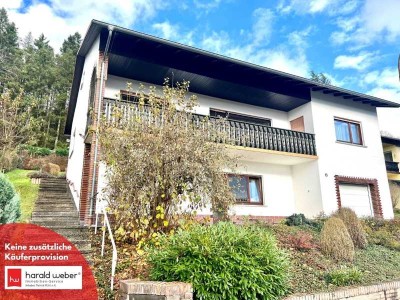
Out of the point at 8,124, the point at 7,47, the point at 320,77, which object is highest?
the point at 7,47

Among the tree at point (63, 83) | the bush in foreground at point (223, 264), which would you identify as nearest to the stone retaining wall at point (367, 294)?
the bush in foreground at point (223, 264)

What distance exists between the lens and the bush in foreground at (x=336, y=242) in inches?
351

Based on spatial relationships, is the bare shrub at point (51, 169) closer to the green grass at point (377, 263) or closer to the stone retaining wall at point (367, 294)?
the green grass at point (377, 263)

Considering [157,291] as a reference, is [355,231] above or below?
above

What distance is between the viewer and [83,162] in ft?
37.9

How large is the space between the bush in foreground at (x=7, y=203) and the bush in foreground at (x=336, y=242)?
815cm

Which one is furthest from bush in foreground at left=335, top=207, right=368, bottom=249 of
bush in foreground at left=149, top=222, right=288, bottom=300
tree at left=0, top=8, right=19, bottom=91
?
tree at left=0, top=8, right=19, bottom=91

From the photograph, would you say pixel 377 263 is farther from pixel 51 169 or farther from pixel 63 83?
pixel 63 83

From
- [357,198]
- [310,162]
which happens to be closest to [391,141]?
[357,198]

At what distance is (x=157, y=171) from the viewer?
24.7 ft

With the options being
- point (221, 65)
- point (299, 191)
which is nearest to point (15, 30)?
point (221, 65)

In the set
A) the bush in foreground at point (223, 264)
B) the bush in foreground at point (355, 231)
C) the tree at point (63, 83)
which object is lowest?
the bush in foreground at point (223, 264)

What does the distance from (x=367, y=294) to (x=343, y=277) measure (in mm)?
544

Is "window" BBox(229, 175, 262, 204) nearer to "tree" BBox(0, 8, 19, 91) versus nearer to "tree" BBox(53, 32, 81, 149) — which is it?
"tree" BBox(53, 32, 81, 149)
